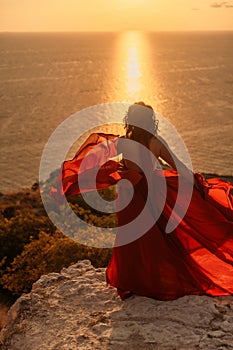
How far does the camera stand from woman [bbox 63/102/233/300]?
19.9 ft

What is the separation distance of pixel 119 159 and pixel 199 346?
2600 millimetres

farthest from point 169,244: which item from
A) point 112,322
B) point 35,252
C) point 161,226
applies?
point 35,252

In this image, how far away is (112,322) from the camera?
19.5 feet

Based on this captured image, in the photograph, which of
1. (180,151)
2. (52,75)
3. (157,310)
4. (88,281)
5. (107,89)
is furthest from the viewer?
(52,75)

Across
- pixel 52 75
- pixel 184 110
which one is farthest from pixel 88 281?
pixel 52 75

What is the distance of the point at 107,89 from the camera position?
102 meters

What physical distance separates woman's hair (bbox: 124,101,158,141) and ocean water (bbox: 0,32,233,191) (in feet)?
119

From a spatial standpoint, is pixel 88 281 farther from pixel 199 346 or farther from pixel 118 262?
pixel 199 346

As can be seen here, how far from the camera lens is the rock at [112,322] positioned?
555 centimetres

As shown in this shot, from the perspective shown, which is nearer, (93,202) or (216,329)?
(216,329)

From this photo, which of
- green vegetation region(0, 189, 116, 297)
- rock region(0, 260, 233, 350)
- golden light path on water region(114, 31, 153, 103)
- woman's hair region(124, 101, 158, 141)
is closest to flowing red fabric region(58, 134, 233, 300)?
rock region(0, 260, 233, 350)

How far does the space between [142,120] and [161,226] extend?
4.41 ft

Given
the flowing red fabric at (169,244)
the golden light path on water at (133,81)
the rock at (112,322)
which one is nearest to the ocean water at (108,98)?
the golden light path on water at (133,81)

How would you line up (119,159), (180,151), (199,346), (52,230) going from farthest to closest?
1. (180,151)
2. (52,230)
3. (119,159)
4. (199,346)
